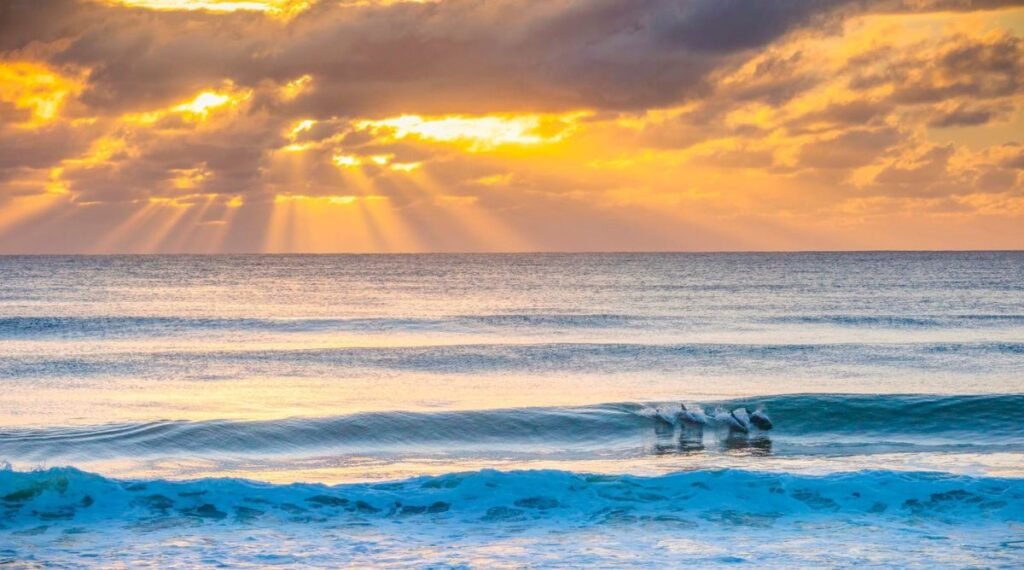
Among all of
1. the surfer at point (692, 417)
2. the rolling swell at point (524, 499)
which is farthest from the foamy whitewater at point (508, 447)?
the surfer at point (692, 417)

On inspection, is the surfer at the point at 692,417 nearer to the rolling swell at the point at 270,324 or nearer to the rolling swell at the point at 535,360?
the rolling swell at the point at 535,360

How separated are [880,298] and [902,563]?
59787mm

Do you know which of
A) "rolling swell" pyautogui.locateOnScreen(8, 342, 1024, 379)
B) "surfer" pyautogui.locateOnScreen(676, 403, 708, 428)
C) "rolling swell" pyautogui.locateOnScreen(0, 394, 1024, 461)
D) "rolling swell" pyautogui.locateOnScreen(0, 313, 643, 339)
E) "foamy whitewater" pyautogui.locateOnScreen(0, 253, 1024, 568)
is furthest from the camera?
"rolling swell" pyautogui.locateOnScreen(0, 313, 643, 339)

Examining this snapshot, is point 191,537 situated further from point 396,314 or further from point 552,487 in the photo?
point 396,314

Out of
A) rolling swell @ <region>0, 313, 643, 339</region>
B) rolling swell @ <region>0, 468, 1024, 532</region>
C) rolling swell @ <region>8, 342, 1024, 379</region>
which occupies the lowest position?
rolling swell @ <region>0, 468, 1024, 532</region>

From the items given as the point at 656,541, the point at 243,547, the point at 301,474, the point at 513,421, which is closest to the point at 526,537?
the point at 656,541

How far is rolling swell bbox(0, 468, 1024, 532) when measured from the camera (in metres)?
14.4

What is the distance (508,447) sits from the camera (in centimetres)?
2073

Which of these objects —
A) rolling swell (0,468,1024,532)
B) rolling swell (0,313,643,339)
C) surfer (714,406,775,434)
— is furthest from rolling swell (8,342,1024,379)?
rolling swell (0,468,1024,532)

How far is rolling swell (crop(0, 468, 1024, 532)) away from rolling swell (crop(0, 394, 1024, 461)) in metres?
4.37

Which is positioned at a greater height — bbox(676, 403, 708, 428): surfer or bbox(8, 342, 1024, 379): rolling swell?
bbox(8, 342, 1024, 379): rolling swell

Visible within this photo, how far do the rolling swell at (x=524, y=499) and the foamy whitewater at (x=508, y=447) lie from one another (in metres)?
0.05

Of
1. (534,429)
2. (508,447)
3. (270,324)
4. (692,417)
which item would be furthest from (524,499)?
(270,324)

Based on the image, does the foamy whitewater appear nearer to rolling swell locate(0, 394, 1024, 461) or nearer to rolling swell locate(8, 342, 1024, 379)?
rolling swell locate(0, 394, 1024, 461)
